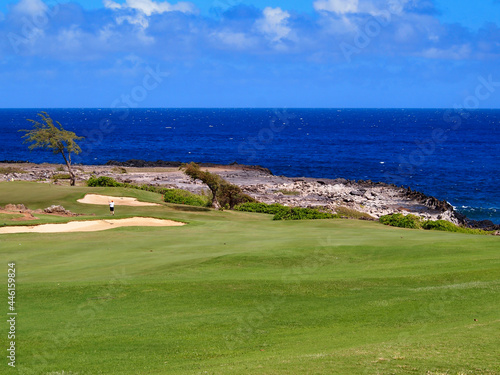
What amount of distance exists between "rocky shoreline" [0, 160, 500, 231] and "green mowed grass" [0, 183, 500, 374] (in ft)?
86.9

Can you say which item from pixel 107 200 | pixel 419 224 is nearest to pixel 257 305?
pixel 419 224

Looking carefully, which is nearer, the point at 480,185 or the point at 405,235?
the point at 405,235

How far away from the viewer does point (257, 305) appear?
13.9 meters

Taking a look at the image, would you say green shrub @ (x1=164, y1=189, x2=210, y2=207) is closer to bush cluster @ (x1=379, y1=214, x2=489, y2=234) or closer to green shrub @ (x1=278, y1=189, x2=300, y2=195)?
bush cluster @ (x1=379, y1=214, x2=489, y2=234)

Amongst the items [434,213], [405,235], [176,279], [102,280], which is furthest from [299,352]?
[434,213]

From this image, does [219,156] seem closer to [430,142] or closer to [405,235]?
[430,142]

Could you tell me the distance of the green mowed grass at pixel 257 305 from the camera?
1028 cm

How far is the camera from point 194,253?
2002cm

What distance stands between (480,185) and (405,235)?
186 feet

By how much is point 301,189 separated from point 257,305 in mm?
51399

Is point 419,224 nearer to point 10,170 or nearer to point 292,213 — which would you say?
point 292,213

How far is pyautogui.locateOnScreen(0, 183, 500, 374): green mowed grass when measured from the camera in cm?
1028

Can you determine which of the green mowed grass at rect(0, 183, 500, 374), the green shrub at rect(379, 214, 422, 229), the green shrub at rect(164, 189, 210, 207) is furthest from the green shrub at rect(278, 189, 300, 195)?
the green mowed grass at rect(0, 183, 500, 374)

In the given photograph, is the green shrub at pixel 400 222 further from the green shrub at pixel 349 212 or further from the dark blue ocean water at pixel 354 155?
the dark blue ocean water at pixel 354 155
